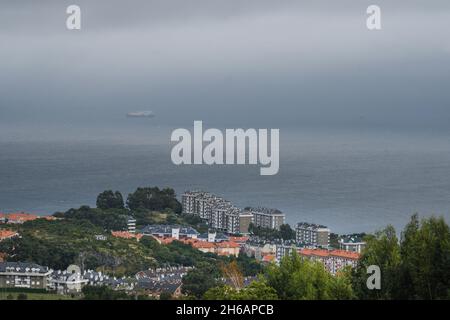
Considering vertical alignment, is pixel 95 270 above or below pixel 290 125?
below

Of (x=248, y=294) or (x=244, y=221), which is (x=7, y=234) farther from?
(x=248, y=294)

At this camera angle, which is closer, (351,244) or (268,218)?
(351,244)

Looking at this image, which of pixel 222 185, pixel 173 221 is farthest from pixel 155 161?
pixel 173 221

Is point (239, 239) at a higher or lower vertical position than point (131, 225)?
lower

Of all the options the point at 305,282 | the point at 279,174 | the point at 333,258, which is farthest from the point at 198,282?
the point at 279,174

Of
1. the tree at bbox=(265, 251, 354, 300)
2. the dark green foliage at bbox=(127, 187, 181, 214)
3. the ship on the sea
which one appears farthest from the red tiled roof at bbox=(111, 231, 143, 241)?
the ship on the sea
